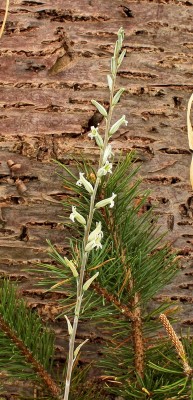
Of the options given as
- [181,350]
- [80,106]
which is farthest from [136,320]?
[80,106]

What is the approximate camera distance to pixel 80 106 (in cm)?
77

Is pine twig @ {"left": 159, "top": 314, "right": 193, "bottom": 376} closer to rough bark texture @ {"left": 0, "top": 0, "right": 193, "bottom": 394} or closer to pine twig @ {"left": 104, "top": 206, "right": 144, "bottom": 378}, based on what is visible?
pine twig @ {"left": 104, "top": 206, "right": 144, "bottom": 378}

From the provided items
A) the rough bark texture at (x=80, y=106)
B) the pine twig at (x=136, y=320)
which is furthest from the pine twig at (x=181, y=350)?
the rough bark texture at (x=80, y=106)

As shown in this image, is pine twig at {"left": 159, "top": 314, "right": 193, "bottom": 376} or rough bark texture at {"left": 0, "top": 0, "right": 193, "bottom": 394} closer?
pine twig at {"left": 159, "top": 314, "right": 193, "bottom": 376}

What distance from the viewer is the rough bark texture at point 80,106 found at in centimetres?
77

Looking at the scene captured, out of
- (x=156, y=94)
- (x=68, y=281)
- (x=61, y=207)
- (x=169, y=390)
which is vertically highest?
(x=156, y=94)

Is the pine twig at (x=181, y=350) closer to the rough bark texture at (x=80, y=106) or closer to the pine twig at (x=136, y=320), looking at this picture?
the pine twig at (x=136, y=320)

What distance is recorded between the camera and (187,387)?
0.60 metres

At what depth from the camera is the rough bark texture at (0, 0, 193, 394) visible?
77 cm

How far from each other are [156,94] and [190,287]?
22 centimetres

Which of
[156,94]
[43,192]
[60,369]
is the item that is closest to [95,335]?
[60,369]

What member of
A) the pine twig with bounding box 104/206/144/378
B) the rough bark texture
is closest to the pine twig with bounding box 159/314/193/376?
the pine twig with bounding box 104/206/144/378

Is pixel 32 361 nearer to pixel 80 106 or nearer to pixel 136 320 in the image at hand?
pixel 136 320

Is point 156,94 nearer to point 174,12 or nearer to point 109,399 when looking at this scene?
point 174,12
